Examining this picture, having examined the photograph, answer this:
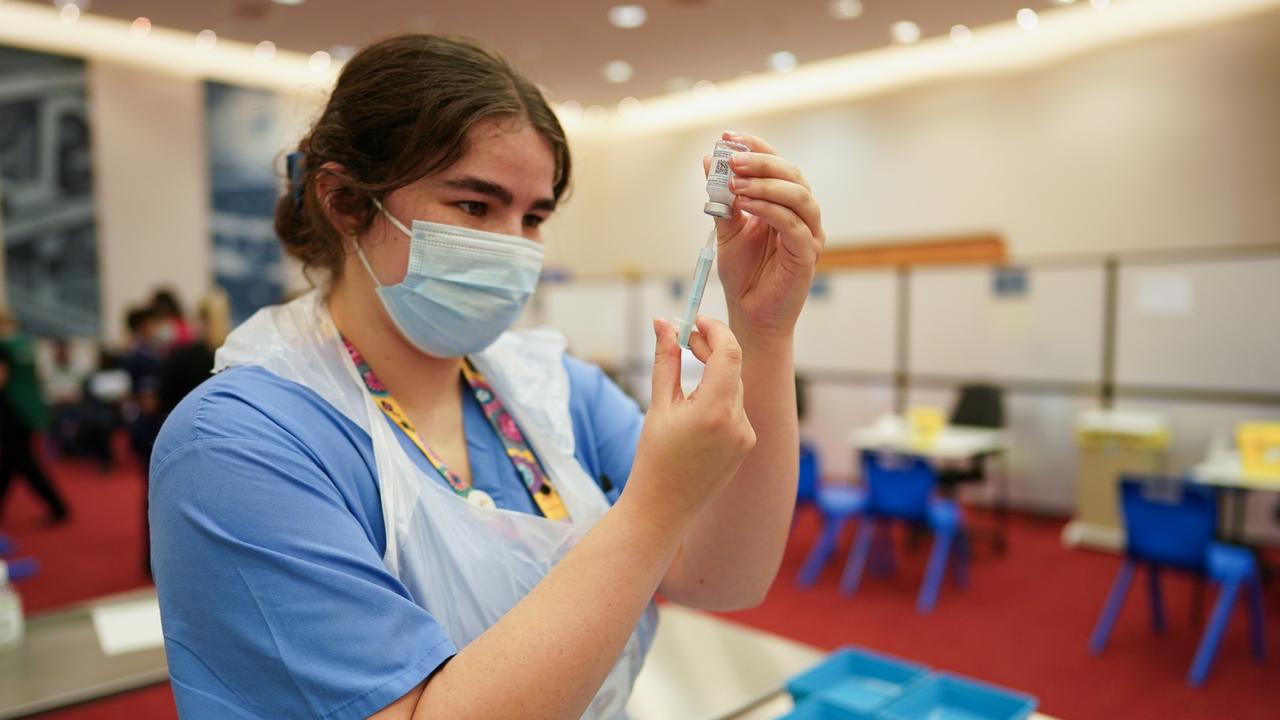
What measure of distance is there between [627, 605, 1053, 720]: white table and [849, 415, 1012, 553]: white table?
288 cm

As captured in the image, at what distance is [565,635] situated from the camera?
0.65m

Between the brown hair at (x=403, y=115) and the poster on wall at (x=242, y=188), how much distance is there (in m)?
8.38

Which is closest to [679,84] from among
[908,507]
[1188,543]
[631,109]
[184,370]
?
[631,109]

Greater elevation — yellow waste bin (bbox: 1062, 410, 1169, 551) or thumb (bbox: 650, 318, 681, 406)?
thumb (bbox: 650, 318, 681, 406)

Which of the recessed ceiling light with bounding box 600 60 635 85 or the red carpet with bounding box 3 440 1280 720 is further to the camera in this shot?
the recessed ceiling light with bounding box 600 60 635 85

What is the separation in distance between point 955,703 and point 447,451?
83 centimetres

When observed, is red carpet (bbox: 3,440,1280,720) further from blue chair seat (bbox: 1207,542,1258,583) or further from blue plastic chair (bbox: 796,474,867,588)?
blue chair seat (bbox: 1207,542,1258,583)

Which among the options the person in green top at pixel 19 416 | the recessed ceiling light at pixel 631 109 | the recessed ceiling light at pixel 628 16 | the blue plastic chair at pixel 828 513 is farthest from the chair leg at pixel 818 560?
the recessed ceiling light at pixel 631 109

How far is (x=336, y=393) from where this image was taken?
2.82ft

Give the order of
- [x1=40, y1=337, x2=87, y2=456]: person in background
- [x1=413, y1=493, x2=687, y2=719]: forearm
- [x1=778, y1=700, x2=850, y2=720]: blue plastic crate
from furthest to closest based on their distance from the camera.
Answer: [x1=40, y1=337, x2=87, y2=456]: person in background, [x1=778, y1=700, x2=850, y2=720]: blue plastic crate, [x1=413, y1=493, x2=687, y2=719]: forearm

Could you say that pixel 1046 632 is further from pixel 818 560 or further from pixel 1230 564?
pixel 818 560

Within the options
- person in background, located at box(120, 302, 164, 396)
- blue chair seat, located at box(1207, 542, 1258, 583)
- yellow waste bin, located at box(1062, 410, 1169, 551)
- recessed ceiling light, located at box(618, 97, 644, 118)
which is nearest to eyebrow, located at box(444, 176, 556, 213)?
blue chair seat, located at box(1207, 542, 1258, 583)

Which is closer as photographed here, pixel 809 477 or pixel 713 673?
pixel 713 673

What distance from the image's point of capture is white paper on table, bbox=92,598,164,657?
1.59m
